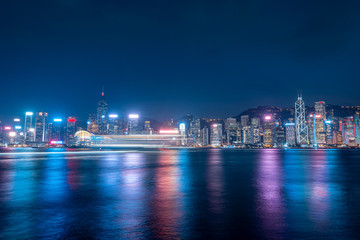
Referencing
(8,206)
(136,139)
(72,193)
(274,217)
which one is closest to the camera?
(274,217)

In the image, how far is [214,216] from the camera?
10.3m

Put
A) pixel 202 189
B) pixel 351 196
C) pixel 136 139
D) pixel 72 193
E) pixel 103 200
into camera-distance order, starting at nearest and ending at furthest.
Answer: pixel 103 200 < pixel 351 196 < pixel 72 193 < pixel 202 189 < pixel 136 139

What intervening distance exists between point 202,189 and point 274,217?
7727 millimetres

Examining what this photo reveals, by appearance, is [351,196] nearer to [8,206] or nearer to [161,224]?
[161,224]

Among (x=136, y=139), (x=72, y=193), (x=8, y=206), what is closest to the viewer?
(x=8, y=206)

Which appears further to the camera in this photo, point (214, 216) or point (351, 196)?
point (351, 196)

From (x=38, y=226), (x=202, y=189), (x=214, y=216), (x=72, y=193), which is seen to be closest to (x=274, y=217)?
(x=214, y=216)

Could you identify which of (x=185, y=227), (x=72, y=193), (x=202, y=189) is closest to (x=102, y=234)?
(x=185, y=227)

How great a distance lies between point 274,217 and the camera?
10.1 meters

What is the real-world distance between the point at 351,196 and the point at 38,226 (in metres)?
16.3

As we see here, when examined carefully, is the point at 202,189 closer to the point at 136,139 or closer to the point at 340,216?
the point at 340,216

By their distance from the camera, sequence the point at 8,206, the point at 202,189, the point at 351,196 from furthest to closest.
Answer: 1. the point at 202,189
2. the point at 351,196
3. the point at 8,206

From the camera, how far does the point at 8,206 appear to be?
12.4 meters

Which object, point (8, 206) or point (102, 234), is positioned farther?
point (8, 206)
